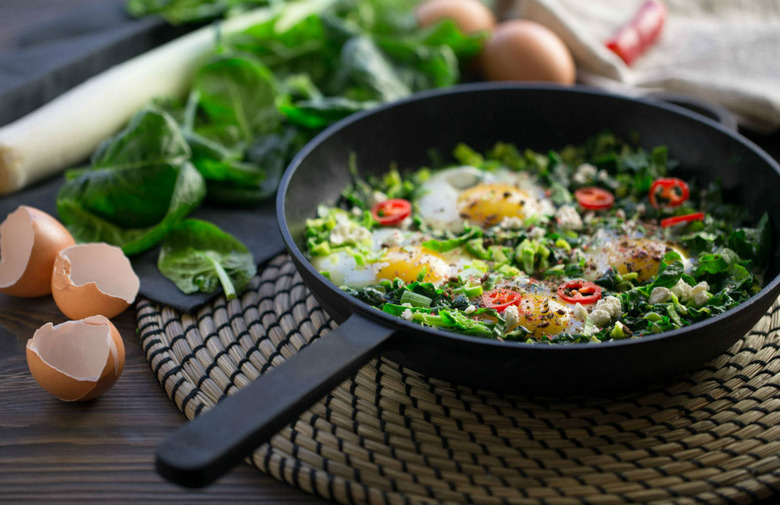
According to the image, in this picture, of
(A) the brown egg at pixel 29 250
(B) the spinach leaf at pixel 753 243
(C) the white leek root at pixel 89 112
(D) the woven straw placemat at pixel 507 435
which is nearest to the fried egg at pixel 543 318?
(D) the woven straw placemat at pixel 507 435

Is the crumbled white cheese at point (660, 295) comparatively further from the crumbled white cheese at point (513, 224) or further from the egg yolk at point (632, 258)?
the crumbled white cheese at point (513, 224)

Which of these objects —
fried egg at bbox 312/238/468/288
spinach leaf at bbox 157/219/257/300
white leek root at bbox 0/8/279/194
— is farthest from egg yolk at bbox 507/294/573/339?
white leek root at bbox 0/8/279/194

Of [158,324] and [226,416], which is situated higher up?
[226,416]

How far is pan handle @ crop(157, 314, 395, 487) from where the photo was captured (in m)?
1.16

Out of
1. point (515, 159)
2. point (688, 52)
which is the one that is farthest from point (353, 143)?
point (688, 52)

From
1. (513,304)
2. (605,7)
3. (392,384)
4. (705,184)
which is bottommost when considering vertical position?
(392,384)

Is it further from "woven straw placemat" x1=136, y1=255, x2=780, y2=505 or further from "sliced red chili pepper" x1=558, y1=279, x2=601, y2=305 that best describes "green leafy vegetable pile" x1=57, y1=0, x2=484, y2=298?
"sliced red chili pepper" x1=558, y1=279, x2=601, y2=305

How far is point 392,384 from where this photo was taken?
1.72 m

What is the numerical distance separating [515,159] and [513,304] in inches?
34.0

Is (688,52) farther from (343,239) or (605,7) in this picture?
(343,239)

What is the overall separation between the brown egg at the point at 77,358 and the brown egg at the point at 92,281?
19 centimetres

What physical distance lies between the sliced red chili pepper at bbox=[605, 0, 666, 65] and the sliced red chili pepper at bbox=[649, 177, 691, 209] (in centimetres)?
112

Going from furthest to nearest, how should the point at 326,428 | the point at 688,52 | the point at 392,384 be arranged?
the point at 688,52
the point at 392,384
the point at 326,428

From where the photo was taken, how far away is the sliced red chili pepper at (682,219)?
212 centimetres
